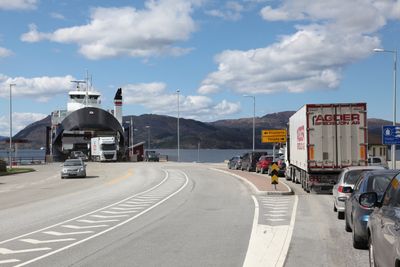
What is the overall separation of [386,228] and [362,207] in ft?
12.4

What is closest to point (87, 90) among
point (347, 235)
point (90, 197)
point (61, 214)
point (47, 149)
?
point (47, 149)

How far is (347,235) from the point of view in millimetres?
12078

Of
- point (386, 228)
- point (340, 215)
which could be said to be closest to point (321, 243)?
point (340, 215)

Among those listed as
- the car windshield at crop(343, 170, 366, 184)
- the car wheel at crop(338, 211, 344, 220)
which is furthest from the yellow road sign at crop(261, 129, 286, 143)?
the car wheel at crop(338, 211, 344, 220)

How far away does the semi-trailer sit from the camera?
2483 cm

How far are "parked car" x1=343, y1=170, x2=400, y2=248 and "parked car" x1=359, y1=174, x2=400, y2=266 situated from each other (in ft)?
7.24

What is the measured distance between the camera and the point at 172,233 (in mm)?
12461

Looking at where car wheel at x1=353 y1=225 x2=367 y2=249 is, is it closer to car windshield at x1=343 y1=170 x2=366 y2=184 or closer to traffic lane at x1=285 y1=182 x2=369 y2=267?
traffic lane at x1=285 y1=182 x2=369 y2=267

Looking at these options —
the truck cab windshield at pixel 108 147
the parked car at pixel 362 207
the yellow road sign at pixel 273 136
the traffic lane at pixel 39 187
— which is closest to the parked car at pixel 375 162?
the yellow road sign at pixel 273 136

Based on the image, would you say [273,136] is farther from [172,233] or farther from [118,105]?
[118,105]

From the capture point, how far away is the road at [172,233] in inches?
368

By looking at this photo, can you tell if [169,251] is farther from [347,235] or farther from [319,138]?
[319,138]

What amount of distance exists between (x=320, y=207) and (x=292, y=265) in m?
10.4

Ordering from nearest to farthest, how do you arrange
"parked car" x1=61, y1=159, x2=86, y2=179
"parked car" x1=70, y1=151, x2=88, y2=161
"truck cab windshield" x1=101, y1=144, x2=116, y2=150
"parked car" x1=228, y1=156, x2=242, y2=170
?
"parked car" x1=61, y1=159, x2=86, y2=179
"parked car" x1=228, y1=156, x2=242, y2=170
"truck cab windshield" x1=101, y1=144, x2=116, y2=150
"parked car" x1=70, y1=151, x2=88, y2=161
